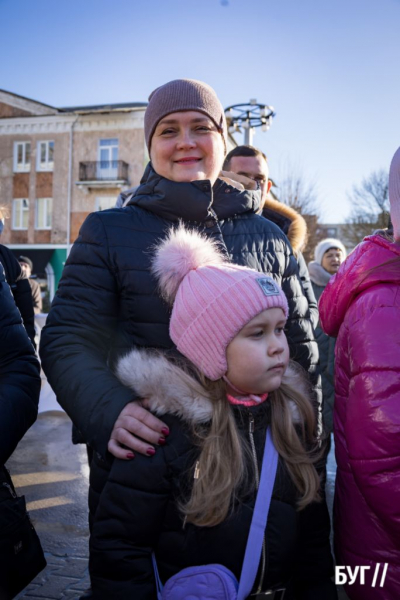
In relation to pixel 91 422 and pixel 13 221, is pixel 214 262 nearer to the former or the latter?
pixel 91 422

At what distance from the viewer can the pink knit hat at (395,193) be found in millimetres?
1767

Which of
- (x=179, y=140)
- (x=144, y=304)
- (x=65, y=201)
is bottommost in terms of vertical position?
(x=144, y=304)

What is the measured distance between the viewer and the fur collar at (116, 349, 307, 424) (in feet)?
5.31

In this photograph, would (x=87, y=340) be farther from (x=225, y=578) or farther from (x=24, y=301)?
(x=24, y=301)

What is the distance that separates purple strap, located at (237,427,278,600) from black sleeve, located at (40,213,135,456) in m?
0.48

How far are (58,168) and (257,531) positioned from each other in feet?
84.9

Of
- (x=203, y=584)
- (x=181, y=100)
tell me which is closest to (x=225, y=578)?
(x=203, y=584)

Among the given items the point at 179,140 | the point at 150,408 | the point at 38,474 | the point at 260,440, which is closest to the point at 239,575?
the point at 260,440

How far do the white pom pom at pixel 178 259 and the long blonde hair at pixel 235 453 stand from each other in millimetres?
329

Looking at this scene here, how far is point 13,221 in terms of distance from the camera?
25.9 meters

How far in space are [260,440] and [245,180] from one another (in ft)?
7.13

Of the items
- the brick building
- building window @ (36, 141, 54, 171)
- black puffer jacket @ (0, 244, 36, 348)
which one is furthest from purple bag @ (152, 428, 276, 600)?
building window @ (36, 141, 54, 171)

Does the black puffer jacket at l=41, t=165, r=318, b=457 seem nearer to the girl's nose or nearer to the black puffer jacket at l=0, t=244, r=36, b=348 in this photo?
the girl's nose

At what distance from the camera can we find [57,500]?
4070mm
